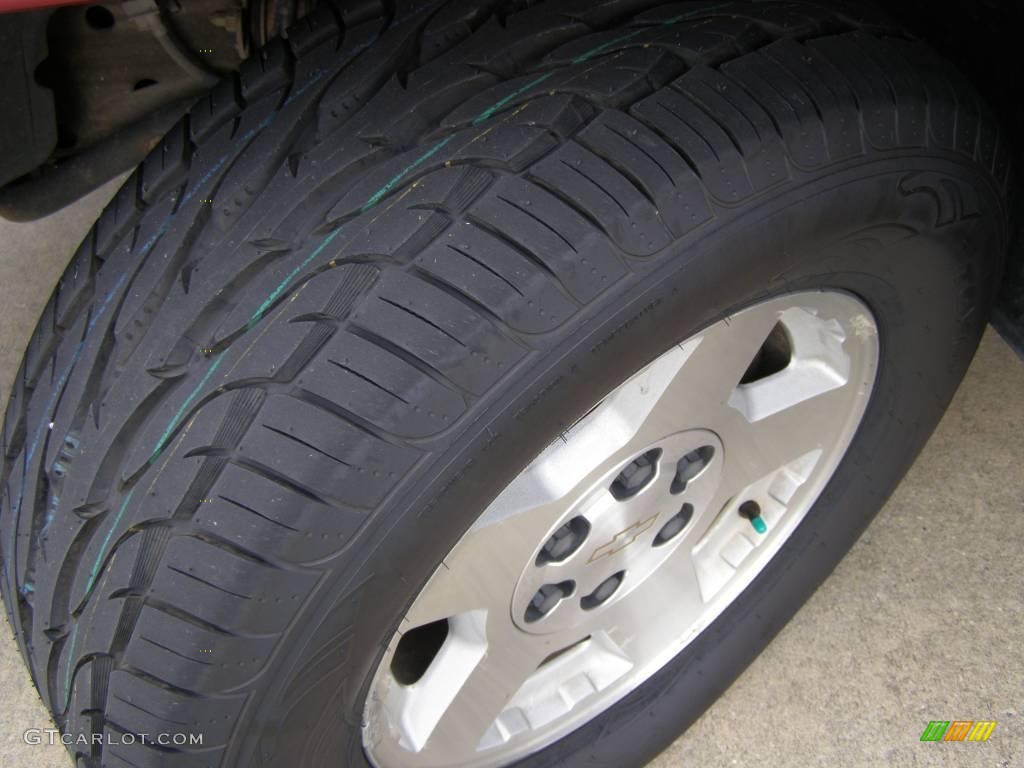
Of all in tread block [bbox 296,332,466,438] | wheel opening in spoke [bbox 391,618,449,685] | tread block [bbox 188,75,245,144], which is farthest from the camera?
wheel opening in spoke [bbox 391,618,449,685]

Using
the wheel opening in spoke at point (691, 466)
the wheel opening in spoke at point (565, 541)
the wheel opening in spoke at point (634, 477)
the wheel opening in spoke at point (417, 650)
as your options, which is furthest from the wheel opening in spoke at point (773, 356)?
the wheel opening in spoke at point (417, 650)

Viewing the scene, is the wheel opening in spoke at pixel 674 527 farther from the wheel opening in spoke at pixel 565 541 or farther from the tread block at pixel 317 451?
the tread block at pixel 317 451

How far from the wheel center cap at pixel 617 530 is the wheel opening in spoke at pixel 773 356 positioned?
0.21m

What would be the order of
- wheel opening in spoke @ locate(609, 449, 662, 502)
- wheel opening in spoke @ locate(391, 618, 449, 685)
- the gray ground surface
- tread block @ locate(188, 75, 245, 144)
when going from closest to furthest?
tread block @ locate(188, 75, 245, 144) < wheel opening in spoke @ locate(609, 449, 662, 502) < wheel opening in spoke @ locate(391, 618, 449, 685) < the gray ground surface

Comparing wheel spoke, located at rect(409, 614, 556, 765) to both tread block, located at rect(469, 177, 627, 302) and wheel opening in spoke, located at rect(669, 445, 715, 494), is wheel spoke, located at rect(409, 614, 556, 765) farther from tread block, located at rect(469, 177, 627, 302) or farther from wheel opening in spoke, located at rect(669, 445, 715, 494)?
tread block, located at rect(469, 177, 627, 302)

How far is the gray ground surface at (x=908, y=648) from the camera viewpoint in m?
1.74

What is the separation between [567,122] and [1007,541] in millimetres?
1453

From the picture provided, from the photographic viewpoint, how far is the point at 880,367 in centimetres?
148

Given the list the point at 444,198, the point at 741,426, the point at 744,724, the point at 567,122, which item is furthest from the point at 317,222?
the point at 744,724

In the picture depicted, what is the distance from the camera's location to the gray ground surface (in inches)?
68.4

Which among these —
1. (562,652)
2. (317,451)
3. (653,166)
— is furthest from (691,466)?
(317,451)

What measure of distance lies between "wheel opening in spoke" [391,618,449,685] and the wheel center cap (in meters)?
0.18

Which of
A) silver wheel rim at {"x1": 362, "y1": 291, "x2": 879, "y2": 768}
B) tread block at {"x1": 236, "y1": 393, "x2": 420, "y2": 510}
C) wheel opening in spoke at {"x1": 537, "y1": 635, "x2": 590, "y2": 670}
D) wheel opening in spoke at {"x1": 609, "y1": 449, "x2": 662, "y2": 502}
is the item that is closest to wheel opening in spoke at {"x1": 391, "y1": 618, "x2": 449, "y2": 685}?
silver wheel rim at {"x1": 362, "y1": 291, "x2": 879, "y2": 768}

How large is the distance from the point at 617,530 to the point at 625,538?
0.14 feet
